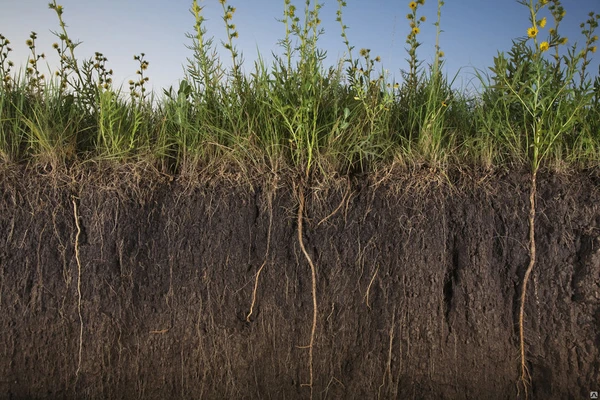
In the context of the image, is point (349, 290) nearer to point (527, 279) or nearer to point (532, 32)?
point (527, 279)

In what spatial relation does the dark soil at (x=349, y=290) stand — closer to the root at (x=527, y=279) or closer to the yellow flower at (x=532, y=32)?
the root at (x=527, y=279)

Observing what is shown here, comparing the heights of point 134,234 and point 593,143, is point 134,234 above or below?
below

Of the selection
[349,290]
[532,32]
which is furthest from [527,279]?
[532,32]

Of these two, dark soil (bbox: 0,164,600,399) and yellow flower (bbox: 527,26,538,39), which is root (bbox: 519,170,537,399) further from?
yellow flower (bbox: 527,26,538,39)

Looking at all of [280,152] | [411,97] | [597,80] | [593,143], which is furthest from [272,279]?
[597,80]

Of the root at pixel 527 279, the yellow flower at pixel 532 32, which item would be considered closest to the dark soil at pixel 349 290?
the root at pixel 527 279

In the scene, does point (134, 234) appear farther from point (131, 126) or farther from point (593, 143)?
point (593, 143)

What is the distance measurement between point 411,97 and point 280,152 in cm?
75

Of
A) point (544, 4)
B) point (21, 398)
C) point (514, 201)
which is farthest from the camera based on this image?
point (21, 398)

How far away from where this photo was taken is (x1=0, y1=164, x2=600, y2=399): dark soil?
2.31m

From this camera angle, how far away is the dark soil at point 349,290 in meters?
2.31

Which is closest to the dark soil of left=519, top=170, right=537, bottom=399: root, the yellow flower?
left=519, top=170, right=537, bottom=399: root

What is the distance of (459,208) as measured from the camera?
233cm

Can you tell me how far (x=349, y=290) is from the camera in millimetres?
2324
